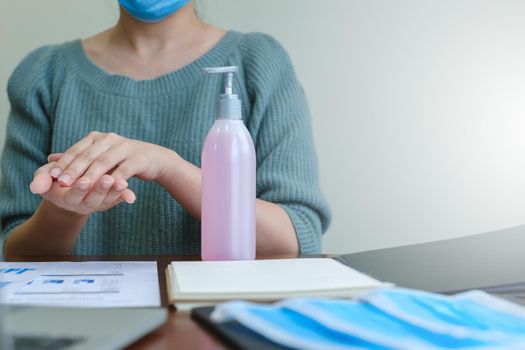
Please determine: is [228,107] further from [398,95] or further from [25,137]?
[398,95]

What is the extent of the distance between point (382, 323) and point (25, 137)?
820 millimetres

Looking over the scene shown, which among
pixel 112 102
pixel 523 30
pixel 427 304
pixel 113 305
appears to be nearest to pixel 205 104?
pixel 112 102

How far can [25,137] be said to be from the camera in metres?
0.99

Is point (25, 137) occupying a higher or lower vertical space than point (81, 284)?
higher

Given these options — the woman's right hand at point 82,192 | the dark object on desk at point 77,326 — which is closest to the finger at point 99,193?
the woman's right hand at point 82,192

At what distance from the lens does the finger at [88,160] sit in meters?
0.58

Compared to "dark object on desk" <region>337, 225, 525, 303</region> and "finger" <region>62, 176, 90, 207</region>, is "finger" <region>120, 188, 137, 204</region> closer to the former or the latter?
"finger" <region>62, 176, 90, 207</region>

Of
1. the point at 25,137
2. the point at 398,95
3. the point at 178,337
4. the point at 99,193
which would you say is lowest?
the point at 178,337

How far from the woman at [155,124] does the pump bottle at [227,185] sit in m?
0.13

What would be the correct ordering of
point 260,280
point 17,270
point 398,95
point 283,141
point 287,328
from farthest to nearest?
1. point 398,95
2. point 283,141
3. point 17,270
4. point 260,280
5. point 287,328

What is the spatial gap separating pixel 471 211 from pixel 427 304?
111 cm

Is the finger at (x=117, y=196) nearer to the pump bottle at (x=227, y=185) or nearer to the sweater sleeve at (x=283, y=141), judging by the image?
the pump bottle at (x=227, y=185)

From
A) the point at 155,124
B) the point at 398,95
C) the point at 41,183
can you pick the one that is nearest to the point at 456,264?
the point at 41,183

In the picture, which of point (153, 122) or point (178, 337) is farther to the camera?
point (153, 122)
